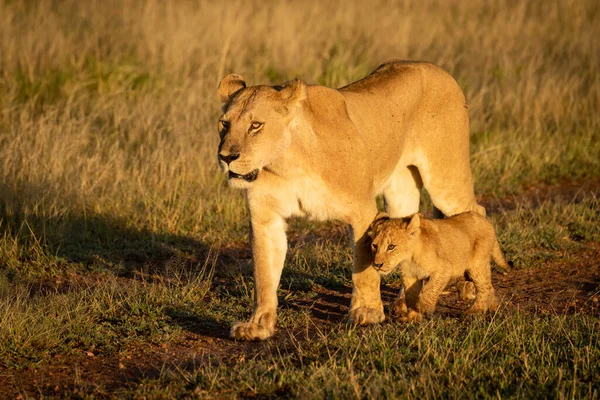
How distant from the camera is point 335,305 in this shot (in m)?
6.09

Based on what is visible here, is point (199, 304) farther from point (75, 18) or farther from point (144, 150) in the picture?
point (75, 18)

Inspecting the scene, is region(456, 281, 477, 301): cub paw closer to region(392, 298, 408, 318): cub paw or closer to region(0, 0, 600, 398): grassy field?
region(0, 0, 600, 398): grassy field

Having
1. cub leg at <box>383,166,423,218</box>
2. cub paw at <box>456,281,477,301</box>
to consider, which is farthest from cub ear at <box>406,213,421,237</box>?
cub leg at <box>383,166,423,218</box>

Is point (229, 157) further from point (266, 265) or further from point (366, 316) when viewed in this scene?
point (366, 316)

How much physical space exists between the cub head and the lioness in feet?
0.53

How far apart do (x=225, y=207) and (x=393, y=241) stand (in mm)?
3166

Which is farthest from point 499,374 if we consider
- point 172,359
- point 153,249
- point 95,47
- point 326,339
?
point 95,47

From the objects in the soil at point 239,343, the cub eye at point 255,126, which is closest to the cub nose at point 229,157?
the cub eye at point 255,126

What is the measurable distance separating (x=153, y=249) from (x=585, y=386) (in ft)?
13.3

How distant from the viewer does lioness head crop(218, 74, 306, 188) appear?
495cm

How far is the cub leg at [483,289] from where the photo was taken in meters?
5.77

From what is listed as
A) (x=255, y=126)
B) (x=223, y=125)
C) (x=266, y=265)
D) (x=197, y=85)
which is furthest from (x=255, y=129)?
(x=197, y=85)

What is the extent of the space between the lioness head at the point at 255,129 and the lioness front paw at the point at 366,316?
1.00 metres

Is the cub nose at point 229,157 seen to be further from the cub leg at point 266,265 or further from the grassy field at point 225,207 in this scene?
the grassy field at point 225,207
